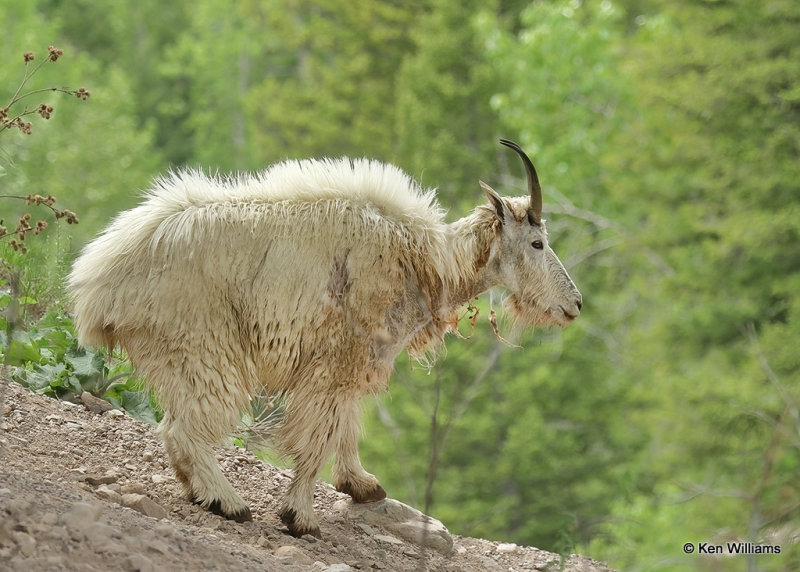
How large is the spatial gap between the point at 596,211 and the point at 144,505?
24358 mm

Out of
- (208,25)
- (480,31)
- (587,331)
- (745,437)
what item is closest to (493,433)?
(587,331)

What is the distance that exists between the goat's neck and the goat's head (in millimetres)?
58

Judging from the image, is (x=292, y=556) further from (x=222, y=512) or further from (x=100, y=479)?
(x=100, y=479)

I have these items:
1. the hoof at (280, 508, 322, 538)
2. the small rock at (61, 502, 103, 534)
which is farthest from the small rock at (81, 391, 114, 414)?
the small rock at (61, 502, 103, 534)

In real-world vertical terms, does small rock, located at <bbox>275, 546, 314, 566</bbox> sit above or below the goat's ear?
below

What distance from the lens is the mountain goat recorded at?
6.83 metres

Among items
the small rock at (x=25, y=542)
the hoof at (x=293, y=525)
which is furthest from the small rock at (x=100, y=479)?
the small rock at (x=25, y=542)

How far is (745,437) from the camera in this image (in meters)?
21.1

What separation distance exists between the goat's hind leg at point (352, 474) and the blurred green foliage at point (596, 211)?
286 centimetres


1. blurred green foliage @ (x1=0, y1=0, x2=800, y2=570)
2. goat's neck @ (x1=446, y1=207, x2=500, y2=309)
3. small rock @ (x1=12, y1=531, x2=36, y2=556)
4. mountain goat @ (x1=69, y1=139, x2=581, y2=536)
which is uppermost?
blurred green foliage @ (x1=0, y1=0, x2=800, y2=570)

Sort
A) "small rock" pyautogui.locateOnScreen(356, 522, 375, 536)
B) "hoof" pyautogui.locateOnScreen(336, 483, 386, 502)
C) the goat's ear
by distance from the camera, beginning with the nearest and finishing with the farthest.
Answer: "small rock" pyautogui.locateOnScreen(356, 522, 375, 536)
the goat's ear
"hoof" pyautogui.locateOnScreen(336, 483, 386, 502)

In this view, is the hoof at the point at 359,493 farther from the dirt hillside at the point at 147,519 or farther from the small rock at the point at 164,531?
the small rock at the point at 164,531

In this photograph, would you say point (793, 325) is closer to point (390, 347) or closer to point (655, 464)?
point (655, 464)

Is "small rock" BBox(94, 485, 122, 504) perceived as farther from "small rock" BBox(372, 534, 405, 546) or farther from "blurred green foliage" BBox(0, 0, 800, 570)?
"blurred green foliage" BBox(0, 0, 800, 570)
